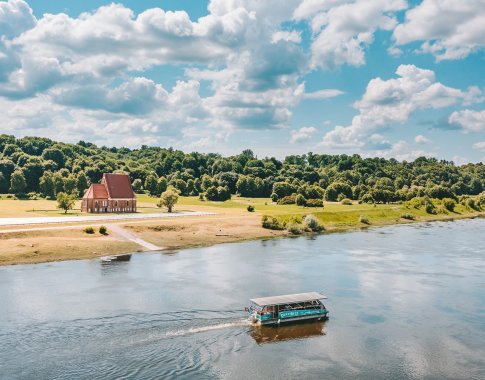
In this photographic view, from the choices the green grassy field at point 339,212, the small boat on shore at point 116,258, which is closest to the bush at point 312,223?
the green grassy field at point 339,212

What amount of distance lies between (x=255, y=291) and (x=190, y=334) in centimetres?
1617

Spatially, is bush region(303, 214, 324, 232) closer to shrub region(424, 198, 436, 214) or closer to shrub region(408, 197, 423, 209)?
shrub region(408, 197, 423, 209)

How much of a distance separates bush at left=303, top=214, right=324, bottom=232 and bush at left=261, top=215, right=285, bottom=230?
6539mm

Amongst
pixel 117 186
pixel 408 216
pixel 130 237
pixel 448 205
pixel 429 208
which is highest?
pixel 117 186

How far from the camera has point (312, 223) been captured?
11706 cm

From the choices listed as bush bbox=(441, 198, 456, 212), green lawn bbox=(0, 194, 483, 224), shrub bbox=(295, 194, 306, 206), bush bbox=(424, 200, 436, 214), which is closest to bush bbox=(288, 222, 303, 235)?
green lawn bbox=(0, 194, 483, 224)

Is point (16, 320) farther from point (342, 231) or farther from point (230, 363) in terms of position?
point (342, 231)

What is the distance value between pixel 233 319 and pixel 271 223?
66.6 m

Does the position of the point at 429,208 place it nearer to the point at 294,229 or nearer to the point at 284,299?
the point at 294,229

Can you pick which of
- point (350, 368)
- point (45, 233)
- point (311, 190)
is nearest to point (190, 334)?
point (350, 368)

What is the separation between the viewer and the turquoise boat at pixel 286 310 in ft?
155

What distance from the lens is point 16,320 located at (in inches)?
1807

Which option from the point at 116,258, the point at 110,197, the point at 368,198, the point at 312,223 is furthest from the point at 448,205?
the point at 116,258

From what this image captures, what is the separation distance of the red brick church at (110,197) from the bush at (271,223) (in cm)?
3706
